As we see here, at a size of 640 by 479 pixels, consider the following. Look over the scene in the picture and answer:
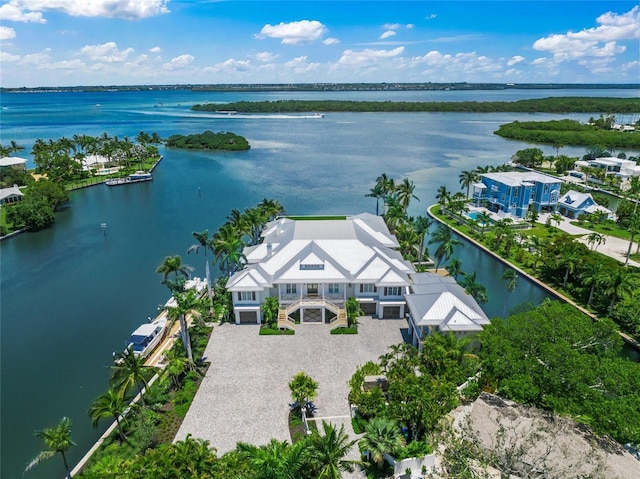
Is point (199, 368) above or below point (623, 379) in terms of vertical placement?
below

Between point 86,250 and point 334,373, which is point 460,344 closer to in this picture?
point 334,373

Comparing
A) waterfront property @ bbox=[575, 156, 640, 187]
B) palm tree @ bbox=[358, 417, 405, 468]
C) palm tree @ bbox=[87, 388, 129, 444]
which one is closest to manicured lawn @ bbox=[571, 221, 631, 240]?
waterfront property @ bbox=[575, 156, 640, 187]

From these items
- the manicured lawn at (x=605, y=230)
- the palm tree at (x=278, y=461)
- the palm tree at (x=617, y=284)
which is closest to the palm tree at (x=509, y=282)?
the palm tree at (x=617, y=284)

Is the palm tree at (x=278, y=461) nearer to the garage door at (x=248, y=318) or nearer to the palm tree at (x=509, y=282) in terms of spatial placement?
the garage door at (x=248, y=318)

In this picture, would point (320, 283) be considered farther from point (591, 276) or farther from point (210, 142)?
point (210, 142)

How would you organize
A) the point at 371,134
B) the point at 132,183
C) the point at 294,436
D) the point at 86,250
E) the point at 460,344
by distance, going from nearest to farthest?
the point at 294,436 → the point at 460,344 → the point at 86,250 → the point at 132,183 → the point at 371,134

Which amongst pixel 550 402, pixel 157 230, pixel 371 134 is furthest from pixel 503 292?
pixel 371 134

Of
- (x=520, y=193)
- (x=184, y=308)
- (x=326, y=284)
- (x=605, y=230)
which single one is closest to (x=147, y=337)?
(x=184, y=308)
